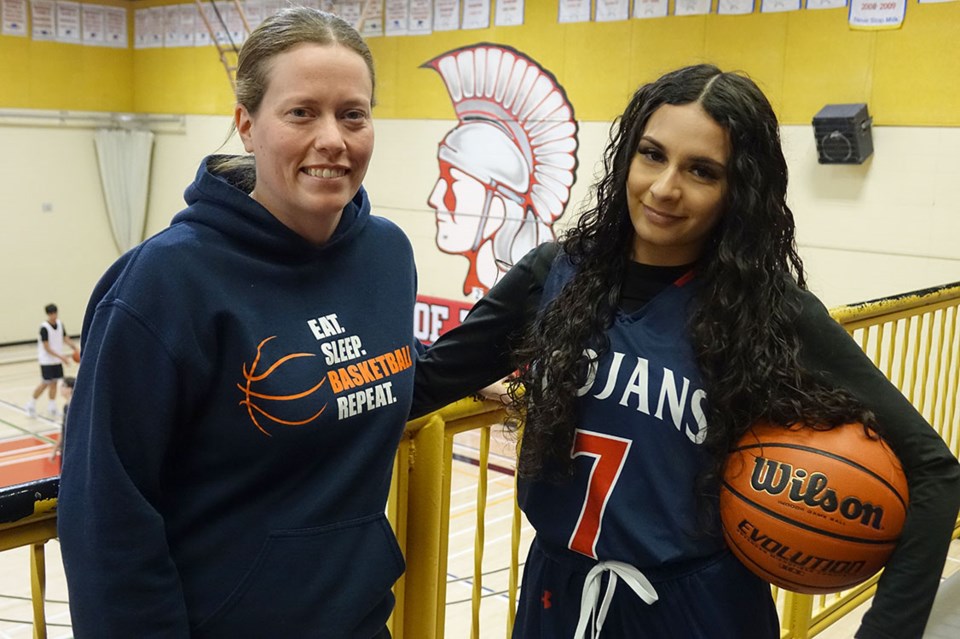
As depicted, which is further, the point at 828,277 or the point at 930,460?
the point at 828,277

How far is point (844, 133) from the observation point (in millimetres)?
6930

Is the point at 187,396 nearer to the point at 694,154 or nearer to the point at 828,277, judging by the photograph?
the point at 694,154

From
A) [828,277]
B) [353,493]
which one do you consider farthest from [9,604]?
[828,277]

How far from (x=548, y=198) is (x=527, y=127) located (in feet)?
2.58

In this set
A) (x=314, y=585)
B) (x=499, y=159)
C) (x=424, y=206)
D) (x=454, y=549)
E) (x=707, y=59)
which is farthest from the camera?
(x=424, y=206)

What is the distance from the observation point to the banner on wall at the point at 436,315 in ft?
33.8

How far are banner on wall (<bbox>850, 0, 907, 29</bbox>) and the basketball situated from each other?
619 centimetres

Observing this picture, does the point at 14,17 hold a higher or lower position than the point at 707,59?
higher

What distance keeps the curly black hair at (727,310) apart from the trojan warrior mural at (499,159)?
24.8 feet

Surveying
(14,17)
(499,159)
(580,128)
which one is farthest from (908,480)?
(14,17)

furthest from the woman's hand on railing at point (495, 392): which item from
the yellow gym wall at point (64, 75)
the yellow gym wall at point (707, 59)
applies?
the yellow gym wall at point (64, 75)

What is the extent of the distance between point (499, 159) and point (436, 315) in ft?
6.44

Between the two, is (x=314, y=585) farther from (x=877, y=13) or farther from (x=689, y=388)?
(x=877, y=13)

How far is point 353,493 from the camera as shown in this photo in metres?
1.53
